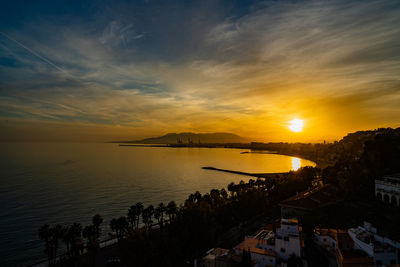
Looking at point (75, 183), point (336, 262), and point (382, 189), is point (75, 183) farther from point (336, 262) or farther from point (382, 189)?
point (382, 189)

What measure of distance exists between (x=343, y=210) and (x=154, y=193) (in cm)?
4844

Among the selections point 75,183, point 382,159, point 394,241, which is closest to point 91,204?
point 75,183

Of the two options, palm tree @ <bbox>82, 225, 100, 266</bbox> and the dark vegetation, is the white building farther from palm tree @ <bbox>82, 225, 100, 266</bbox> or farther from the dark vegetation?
palm tree @ <bbox>82, 225, 100, 266</bbox>

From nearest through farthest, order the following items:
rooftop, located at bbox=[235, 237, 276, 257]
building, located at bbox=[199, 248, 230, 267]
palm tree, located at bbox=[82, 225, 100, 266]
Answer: building, located at bbox=[199, 248, 230, 267]
rooftop, located at bbox=[235, 237, 276, 257]
palm tree, located at bbox=[82, 225, 100, 266]

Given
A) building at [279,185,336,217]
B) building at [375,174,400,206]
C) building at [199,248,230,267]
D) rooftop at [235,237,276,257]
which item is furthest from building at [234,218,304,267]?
building at [375,174,400,206]

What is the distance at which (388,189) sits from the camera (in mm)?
36688

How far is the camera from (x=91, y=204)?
56344 millimetres

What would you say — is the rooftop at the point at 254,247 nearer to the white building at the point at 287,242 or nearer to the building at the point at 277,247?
the building at the point at 277,247

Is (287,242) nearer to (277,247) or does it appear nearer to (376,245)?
(277,247)

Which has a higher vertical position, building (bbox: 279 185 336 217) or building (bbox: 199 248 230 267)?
building (bbox: 279 185 336 217)

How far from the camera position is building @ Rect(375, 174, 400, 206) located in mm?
35444

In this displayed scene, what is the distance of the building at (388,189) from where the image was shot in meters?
35.4

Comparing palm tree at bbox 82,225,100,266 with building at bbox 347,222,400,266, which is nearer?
building at bbox 347,222,400,266

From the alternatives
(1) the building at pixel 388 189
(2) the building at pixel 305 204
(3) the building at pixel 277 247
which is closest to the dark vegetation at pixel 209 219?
(2) the building at pixel 305 204
